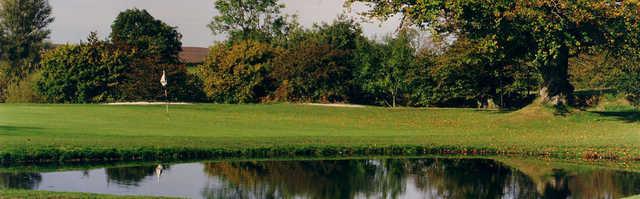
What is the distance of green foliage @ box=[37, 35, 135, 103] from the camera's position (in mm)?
61531

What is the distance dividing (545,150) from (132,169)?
14147mm

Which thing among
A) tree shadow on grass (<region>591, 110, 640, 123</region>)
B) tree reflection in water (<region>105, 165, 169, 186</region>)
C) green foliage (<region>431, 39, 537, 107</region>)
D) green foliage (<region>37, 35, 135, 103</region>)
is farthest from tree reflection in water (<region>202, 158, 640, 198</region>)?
green foliage (<region>37, 35, 135, 103</region>)

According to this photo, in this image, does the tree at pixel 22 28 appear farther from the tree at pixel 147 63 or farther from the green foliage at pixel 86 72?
the green foliage at pixel 86 72

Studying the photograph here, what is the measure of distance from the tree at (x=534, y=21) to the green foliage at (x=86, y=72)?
2630cm

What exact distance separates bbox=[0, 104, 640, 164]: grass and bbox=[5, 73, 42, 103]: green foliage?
1955 cm

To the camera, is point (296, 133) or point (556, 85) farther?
point (556, 85)

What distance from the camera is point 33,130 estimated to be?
1229 inches

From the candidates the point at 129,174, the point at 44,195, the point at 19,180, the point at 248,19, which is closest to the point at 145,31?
the point at 248,19

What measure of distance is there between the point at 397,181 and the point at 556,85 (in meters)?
21.5

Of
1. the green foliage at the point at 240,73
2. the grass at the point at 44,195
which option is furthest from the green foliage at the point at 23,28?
the grass at the point at 44,195

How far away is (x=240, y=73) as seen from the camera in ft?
200

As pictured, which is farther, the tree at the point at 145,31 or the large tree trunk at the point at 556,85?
the tree at the point at 145,31

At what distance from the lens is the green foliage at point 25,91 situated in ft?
213

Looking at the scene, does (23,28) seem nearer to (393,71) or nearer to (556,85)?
(393,71)
